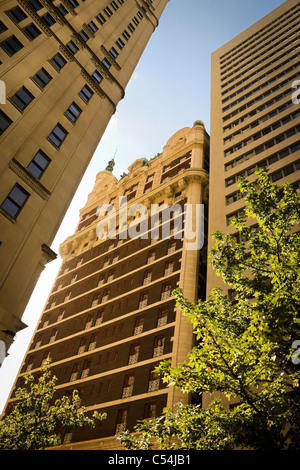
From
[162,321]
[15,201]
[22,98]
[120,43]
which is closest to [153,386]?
[162,321]

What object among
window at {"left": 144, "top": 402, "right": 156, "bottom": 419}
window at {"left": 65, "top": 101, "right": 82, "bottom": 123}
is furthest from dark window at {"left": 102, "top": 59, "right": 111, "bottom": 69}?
window at {"left": 144, "top": 402, "right": 156, "bottom": 419}

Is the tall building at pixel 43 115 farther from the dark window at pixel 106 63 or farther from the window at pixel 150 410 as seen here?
the window at pixel 150 410

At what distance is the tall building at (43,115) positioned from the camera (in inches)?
565

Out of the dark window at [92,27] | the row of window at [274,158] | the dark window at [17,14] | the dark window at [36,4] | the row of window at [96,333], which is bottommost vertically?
the row of window at [96,333]

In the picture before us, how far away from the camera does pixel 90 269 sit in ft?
138

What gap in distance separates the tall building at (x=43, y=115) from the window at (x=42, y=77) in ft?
0.20

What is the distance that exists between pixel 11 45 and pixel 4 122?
5.49 m

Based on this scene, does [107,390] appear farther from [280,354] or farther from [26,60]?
[26,60]

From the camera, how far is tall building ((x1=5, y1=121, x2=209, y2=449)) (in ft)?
81.9

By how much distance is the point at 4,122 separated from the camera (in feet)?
51.8

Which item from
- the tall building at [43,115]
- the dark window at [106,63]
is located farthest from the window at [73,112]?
the dark window at [106,63]

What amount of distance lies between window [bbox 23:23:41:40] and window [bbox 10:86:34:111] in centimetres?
439

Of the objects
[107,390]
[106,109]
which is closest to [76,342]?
[107,390]

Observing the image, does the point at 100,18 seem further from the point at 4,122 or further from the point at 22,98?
the point at 4,122
